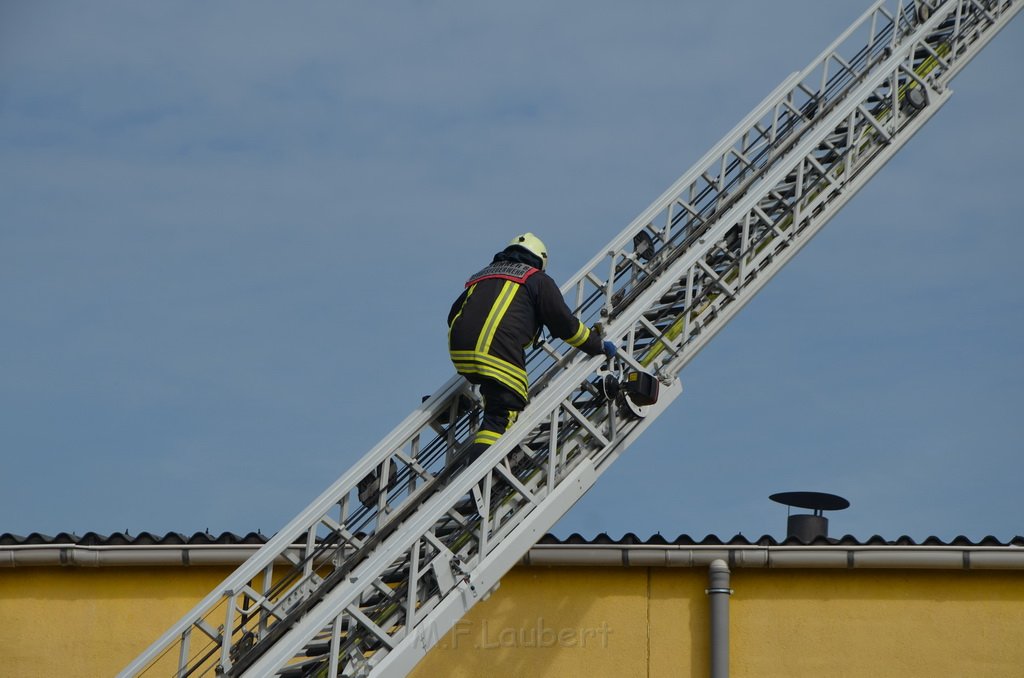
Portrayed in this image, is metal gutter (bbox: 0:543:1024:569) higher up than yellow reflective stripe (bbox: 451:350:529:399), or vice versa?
yellow reflective stripe (bbox: 451:350:529:399)

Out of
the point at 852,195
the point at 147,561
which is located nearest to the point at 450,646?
the point at 147,561

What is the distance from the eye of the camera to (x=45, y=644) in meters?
10.5

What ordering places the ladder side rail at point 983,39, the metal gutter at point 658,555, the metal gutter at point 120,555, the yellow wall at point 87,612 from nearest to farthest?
the metal gutter at point 658,555 < the metal gutter at point 120,555 < the yellow wall at point 87,612 < the ladder side rail at point 983,39

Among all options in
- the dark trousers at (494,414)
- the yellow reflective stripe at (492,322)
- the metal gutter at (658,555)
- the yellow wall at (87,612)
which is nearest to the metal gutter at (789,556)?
the metal gutter at (658,555)

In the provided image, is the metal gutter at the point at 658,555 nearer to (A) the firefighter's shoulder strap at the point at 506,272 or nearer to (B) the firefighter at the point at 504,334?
(B) the firefighter at the point at 504,334

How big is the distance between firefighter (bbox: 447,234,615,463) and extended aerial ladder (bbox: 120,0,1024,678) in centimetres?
21

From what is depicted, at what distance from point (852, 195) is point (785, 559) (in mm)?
3095

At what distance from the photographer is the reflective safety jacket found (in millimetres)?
8867

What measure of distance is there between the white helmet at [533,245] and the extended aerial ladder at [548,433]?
709 mm

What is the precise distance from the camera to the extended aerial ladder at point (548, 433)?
8141mm

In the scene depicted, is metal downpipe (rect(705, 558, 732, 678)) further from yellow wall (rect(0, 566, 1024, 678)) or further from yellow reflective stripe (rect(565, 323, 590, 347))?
yellow reflective stripe (rect(565, 323, 590, 347))

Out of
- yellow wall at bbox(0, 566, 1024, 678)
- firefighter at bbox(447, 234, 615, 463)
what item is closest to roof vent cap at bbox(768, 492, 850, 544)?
yellow wall at bbox(0, 566, 1024, 678)

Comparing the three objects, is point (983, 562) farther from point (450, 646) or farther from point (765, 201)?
point (450, 646)

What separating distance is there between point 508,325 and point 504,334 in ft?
0.22
